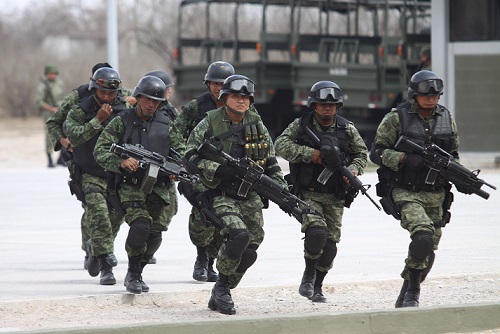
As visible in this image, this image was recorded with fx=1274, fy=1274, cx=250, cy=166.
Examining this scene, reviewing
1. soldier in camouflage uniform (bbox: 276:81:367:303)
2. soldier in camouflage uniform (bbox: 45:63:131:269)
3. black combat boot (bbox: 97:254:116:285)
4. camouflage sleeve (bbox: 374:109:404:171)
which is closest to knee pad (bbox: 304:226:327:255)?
soldier in camouflage uniform (bbox: 276:81:367:303)

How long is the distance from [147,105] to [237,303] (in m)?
1.65

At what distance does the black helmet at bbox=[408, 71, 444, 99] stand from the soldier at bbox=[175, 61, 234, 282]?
1.74m

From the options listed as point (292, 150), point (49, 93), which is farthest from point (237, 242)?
point (49, 93)

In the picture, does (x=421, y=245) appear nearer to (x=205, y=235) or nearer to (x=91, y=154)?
(x=205, y=235)

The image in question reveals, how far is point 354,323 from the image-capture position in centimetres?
804

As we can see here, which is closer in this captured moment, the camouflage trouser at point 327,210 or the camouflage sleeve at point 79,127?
the camouflage trouser at point 327,210

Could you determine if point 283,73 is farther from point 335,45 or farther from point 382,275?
point 382,275

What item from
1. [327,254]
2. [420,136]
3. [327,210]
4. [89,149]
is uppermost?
[420,136]

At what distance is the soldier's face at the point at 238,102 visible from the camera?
911 centimetres

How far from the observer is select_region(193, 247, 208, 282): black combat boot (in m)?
10.4

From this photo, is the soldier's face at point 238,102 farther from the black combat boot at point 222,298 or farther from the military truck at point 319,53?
the military truck at point 319,53

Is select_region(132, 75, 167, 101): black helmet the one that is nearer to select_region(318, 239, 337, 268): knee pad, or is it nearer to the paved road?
the paved road

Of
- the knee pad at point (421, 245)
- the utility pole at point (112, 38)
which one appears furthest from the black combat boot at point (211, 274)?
the utility pole at point (112, 38)

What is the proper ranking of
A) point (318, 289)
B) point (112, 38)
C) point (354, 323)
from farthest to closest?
point (112, 38) < point (318, 289) < point (354, 323)
